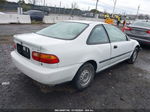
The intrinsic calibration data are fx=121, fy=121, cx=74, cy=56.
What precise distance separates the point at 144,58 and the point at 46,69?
5.25 meters

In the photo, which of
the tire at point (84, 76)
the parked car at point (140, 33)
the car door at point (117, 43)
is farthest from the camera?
the parked car at point (140, 33)

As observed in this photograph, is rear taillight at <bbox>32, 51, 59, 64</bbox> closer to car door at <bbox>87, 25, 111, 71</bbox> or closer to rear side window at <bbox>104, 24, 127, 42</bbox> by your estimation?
car door at <bbox>87, 25, 111, 71</bbox>

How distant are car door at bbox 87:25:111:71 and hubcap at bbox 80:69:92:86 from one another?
1.18 ft

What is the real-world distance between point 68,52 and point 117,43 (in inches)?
72.7

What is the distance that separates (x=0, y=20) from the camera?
1212 centimetres

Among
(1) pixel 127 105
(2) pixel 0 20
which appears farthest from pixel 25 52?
(2) pixel 0 20

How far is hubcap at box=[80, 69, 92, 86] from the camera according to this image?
2.82 metres

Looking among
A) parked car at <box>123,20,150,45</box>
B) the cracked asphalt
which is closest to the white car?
the cracked asphalt

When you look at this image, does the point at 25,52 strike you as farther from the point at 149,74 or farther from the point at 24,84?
the point at 149,74

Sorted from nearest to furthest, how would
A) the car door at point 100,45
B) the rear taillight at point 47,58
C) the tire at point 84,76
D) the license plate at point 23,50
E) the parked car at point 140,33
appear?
the rear taillight at point 47,58, the license plate at point 23,50, the tire at point 84,76, the car door at point 100,45, the parked car at point 140,33

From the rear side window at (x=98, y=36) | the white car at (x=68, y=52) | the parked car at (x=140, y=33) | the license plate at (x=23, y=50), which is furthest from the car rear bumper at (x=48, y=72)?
the parked car at (x=140, y=33)

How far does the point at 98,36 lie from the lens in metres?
3.04

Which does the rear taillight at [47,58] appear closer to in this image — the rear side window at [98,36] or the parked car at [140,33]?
the rear side window at [98,36]

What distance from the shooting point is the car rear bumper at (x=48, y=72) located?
2.14 m
